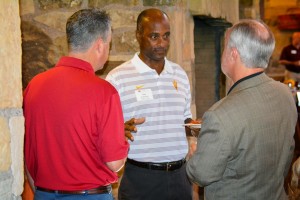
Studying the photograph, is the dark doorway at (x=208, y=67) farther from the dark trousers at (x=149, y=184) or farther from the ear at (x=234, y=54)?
the ear at (x=234, y=54)

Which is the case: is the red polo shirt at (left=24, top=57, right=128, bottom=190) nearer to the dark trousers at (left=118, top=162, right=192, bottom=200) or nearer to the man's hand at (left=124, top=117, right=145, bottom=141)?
the man's hand at (left=124, top=117, right=145, bottom=141)

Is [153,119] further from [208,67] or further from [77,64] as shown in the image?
[208,67]

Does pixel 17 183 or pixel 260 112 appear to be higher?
pixel 260 112

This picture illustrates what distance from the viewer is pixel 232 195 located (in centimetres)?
218

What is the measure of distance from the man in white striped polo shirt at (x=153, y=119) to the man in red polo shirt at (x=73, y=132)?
712 millimetres

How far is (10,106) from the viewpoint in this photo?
177cm

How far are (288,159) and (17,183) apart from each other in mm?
1284

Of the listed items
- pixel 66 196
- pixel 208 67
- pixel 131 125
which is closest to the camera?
pixel 66 196

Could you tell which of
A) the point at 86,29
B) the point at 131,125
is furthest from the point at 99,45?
the point at 131,125

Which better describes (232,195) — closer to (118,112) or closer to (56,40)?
(118,112)

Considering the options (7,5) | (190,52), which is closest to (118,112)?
(7,5)

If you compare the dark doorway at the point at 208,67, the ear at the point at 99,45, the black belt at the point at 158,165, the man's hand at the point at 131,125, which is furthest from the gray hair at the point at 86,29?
the dark doorway at the point at 208,67

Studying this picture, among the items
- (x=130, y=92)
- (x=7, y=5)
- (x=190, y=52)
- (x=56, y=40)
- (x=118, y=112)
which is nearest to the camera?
(x=7, y=5)

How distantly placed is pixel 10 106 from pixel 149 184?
58.7 inches
